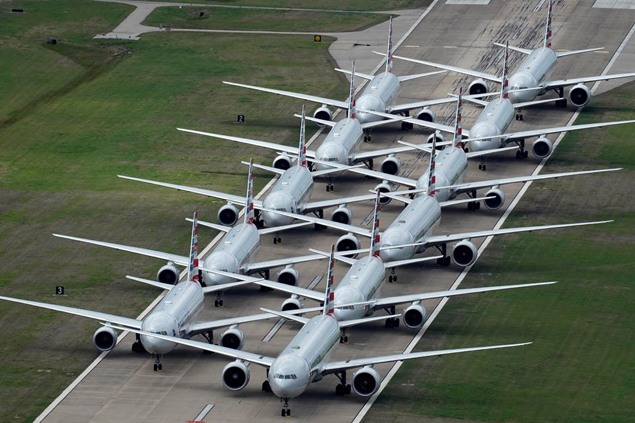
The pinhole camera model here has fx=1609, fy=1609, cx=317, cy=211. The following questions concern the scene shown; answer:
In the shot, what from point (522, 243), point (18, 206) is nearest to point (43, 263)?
point (18, 206)

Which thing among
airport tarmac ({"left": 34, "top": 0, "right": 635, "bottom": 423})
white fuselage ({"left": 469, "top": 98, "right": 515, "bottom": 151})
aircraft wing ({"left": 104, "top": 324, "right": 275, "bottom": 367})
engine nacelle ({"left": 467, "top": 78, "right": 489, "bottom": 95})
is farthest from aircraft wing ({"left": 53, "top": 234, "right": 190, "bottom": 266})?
engine nacelle ({"left": 467, "top": 78, "right": 489, "bottom": 95})

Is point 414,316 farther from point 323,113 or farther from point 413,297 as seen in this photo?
point 323,113

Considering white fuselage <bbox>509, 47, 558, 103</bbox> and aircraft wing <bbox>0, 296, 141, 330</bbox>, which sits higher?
white fuselage <bbox>509, 47, 558, 103</bbox>

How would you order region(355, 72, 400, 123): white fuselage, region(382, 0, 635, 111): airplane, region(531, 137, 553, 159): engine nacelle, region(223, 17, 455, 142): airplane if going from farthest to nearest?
region(382, 0, 635, 111): airplane
region(223, 17, 455, 142): airplane
region(355, 72, 400, 123): white fuselage
region(531, 137, 553, 159): engine nacelle

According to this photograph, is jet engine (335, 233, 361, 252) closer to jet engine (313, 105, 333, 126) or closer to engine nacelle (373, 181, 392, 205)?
engine nacelle (373, 181, 392, 205)

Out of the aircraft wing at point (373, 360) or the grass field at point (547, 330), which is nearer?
the aircraft wing at point (373, 360)

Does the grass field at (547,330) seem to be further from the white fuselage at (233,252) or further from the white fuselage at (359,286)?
the white fuselage at (233,252)

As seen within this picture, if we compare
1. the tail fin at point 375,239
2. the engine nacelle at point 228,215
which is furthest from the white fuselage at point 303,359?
the engine nacelle at point 228,215
